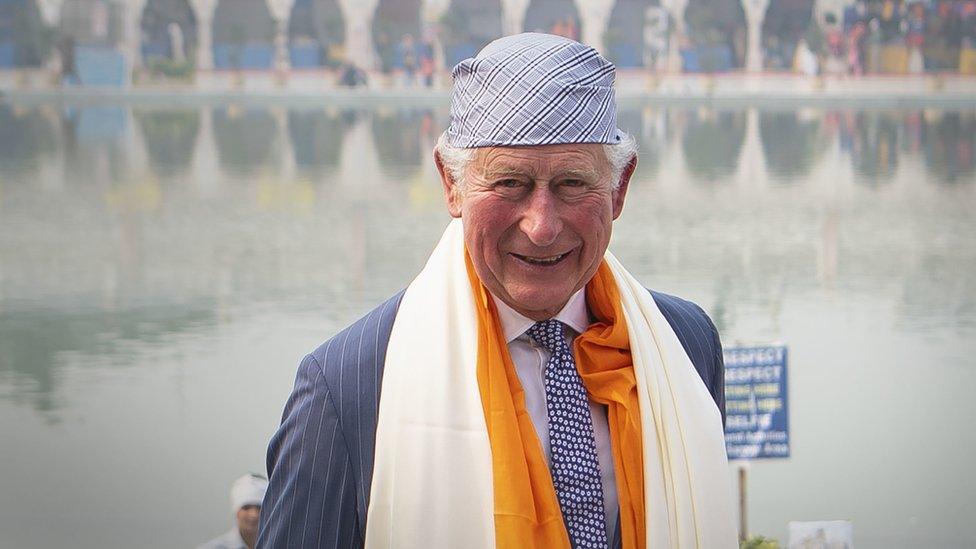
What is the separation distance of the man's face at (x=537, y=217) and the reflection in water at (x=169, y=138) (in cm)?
540

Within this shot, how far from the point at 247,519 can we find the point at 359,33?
3719 mm

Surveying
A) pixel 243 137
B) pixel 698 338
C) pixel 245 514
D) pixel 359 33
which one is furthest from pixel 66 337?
pixel 698 338

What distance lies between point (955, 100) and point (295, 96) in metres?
3.52

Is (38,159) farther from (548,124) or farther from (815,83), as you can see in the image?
(548,124)

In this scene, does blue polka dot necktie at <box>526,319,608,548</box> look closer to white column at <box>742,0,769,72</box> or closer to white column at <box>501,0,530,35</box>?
white column at <box>501,0,530,35</box>

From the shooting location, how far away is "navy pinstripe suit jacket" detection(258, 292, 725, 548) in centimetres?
134

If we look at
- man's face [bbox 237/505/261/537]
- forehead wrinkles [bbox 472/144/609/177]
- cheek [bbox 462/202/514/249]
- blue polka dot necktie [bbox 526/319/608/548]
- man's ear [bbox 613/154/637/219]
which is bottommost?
man's face [bbox 237/505/261/537]

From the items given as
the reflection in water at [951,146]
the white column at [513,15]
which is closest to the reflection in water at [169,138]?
the white column at [513,15]

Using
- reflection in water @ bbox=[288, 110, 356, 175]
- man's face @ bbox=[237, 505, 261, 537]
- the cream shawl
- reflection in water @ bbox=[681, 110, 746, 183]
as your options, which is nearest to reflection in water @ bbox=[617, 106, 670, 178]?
reflection in water @ bbox=[681, 110, 746, 183]

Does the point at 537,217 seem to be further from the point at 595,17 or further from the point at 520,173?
the point at 595,17

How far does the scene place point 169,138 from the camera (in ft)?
21.5

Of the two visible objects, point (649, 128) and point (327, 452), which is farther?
point (649, 128)

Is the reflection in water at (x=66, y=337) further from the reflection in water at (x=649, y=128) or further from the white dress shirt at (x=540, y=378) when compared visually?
the white dress shirt at (x=540, y=378)

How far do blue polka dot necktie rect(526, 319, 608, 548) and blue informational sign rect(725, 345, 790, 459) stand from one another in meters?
2.39
